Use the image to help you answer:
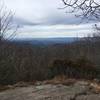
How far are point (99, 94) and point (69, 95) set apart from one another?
1.85 feet

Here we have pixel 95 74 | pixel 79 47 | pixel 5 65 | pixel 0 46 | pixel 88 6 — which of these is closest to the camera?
pixel 88 6

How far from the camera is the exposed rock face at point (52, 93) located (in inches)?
249

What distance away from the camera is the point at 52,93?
6590mm

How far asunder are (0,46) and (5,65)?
2.24 metres

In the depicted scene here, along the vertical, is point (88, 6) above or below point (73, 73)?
above

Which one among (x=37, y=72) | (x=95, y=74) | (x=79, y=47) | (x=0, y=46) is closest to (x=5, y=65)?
(x=0, y=46)

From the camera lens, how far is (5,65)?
1456cm

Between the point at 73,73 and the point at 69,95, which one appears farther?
the point at 73,73

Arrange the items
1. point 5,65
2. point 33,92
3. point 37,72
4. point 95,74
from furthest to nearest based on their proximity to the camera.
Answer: point 37,72, point 95,74, point 5,65, point 33,92

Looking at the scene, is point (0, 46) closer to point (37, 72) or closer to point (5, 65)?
point (5, 65)

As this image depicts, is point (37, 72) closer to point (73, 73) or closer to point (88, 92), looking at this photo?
point (73, 73)

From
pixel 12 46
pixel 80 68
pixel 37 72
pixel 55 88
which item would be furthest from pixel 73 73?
pixel 55 88

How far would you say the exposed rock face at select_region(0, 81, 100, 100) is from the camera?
631 centimetres

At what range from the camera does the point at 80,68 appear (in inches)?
711
